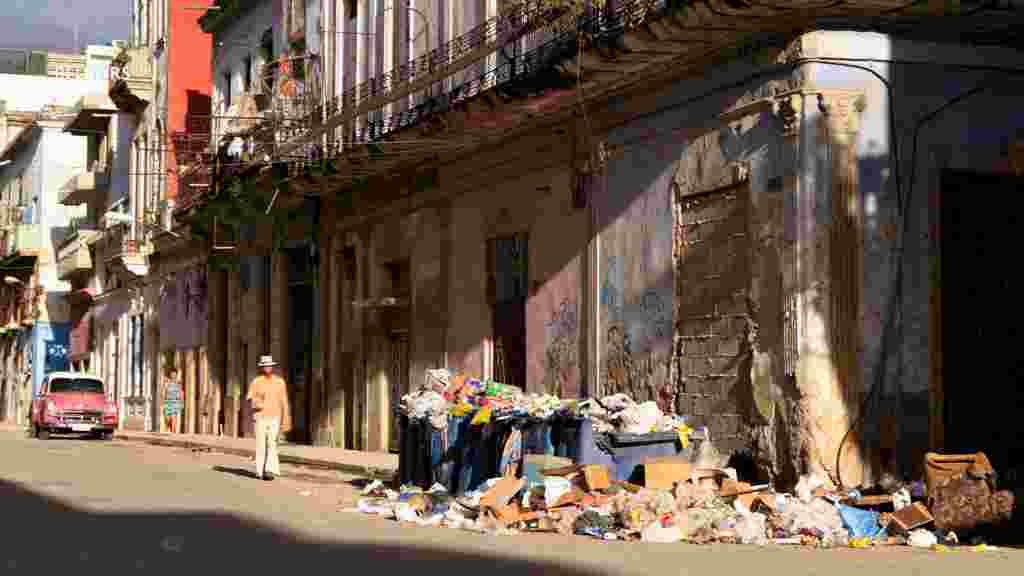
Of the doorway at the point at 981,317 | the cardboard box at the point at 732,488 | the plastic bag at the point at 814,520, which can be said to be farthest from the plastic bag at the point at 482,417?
the doorway at the point at 981,317

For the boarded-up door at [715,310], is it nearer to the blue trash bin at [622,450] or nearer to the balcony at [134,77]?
the blue trash bin at [622,450]

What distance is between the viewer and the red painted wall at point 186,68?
46.1 m

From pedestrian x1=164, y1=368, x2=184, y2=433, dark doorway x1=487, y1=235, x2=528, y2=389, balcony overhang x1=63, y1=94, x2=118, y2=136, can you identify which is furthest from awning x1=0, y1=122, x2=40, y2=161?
dark doorway x1=487, y1=235, x2=528, y2=389

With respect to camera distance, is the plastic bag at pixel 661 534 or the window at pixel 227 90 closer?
the plastic bag at pixel 661 534

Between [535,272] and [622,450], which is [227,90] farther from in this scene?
[622,450]

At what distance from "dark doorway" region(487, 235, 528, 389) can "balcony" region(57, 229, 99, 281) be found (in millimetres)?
33434

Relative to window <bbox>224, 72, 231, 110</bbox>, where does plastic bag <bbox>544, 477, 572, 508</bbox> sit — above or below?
below

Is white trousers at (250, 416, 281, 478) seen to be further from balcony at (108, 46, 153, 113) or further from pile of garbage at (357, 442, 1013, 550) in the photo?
balcony at (108, 46, 153, 113)

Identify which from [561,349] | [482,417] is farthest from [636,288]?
[482,417]

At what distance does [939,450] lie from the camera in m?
16.2

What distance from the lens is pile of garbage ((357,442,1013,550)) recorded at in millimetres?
13680

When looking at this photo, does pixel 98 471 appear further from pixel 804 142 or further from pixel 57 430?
pixel 57 430

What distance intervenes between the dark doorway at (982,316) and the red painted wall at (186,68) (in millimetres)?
32298

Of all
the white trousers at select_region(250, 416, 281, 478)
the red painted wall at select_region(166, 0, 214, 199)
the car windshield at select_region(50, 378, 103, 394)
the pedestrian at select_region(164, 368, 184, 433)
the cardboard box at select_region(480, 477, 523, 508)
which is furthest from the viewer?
the red painted wall at select_region(166, 0, 214, 199)
